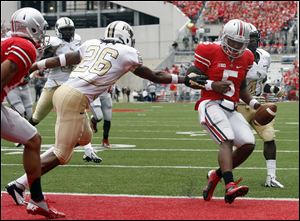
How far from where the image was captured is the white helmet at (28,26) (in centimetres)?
492

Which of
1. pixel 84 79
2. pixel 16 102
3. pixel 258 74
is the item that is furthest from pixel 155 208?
pixel 16 102

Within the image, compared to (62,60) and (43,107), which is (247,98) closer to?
(62,60)

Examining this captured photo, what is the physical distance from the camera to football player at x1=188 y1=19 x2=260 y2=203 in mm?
5762

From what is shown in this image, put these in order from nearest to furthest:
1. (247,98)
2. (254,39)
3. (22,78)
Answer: (22,78) < (247,98) < (254,39)

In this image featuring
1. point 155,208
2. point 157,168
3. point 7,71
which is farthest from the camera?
point 157,168

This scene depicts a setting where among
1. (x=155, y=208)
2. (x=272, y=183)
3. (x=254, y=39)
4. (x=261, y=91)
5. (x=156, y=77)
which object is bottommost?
(x=272, y=183)

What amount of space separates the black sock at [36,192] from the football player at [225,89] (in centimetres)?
150

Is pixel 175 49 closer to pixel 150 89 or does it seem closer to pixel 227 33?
pixel 150 89

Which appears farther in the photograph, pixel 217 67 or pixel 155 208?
pixel 217 67

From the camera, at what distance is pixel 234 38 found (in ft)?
19.2

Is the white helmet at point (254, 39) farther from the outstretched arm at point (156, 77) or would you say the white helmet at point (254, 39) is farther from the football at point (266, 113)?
the outstretched arm at point (156, 77)

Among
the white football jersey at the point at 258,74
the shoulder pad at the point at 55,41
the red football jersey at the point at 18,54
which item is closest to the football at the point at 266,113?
the white football jersey at the point at 258,74

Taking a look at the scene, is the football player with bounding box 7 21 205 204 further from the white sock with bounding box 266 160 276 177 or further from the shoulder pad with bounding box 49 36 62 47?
the shoulder pad with bounding box 49 36 62 47

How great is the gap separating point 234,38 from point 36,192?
6.99 feet
